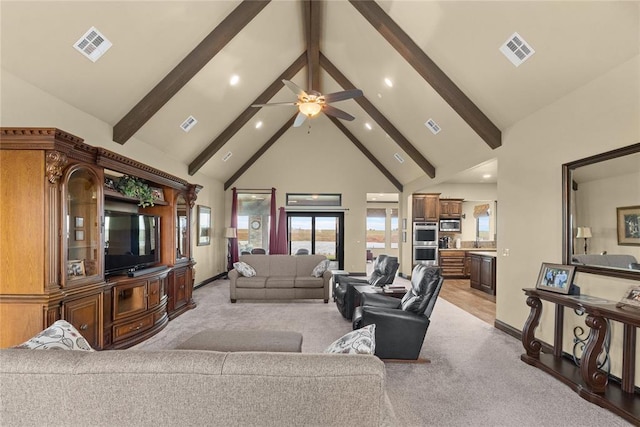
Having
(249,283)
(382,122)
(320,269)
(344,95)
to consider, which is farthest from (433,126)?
(249,283)

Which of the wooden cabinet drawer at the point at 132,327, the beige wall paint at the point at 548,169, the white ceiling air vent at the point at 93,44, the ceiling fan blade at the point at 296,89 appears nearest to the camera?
the beige wall paint at the point at 548,169

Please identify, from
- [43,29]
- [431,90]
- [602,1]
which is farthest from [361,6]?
[43,29]

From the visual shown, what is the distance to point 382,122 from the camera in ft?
22.1

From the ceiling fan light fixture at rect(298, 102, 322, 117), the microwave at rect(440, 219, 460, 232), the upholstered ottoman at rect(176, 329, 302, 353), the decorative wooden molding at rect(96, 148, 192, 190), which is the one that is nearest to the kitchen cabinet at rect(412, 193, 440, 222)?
the microwave at rect(440, 219, 460, 232)

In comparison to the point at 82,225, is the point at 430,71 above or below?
above

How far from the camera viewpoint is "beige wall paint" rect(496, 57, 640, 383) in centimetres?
286

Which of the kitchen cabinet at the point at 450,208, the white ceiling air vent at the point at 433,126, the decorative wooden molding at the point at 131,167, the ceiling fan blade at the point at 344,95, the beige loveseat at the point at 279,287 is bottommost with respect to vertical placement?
the beige loveseat at the point at 279,287

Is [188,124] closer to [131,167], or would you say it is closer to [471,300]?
[131,167]

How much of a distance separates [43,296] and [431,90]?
525 centimetres

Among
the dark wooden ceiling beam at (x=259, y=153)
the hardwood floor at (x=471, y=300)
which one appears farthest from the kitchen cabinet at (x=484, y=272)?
the dark wooden ceiling beam at (x=259, y=153)

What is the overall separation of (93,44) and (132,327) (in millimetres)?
3159

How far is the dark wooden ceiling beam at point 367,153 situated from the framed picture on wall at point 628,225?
676 centimetres

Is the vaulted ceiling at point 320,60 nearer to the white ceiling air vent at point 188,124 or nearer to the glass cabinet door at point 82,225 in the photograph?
the white ceiling air vent at point 188,124

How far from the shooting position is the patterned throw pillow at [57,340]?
157cm
